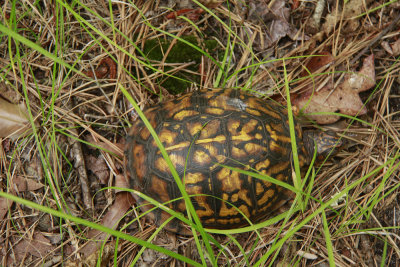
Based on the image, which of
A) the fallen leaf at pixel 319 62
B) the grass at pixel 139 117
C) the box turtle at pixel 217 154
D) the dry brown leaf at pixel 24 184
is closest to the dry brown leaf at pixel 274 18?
the grass at pixel 139 117

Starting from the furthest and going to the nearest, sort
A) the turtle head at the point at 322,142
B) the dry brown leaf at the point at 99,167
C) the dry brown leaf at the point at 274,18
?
the dry brown leaf at the point at 274,18 → the dry brown leaf at the point at 99,167 → the turtle head at the point at 322,142

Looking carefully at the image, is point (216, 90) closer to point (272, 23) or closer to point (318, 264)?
point (272, 23)

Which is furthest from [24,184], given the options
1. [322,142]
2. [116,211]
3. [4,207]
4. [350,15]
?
[350,15]

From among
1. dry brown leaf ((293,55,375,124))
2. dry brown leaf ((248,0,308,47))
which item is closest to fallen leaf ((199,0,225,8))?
dry brown leaf ((248,0,308,47))

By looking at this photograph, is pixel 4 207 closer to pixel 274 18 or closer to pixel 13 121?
pixel 13 121

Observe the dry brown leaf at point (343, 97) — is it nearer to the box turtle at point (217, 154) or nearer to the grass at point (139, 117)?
the grass at point (139, 117)
